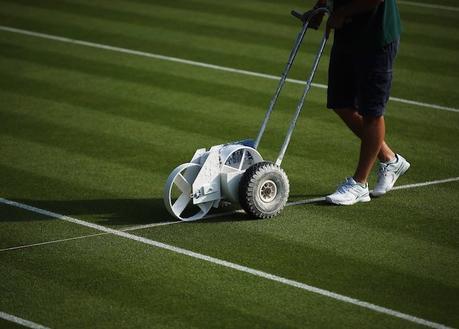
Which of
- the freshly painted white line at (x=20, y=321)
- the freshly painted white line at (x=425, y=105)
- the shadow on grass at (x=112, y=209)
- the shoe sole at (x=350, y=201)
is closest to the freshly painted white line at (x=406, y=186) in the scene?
the shoe sole at (x=350, y=201)

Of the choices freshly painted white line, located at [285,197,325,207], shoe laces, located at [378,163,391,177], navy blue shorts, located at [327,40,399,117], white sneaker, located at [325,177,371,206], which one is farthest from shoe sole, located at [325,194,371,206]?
navy blue shorts, located at [327,40,399,117]

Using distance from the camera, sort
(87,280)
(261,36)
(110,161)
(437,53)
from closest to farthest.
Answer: (87,280)
(110,161)
(437,53)
(261,36)

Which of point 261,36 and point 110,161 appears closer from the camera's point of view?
point 110,161

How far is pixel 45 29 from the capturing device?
46.2 feet

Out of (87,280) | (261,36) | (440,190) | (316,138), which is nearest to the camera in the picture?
(87,280)

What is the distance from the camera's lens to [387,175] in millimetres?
7703

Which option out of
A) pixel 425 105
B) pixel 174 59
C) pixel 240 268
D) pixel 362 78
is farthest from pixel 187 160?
pixel 174 59

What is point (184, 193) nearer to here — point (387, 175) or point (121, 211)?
point (121, 211)

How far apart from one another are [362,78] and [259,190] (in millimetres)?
1174

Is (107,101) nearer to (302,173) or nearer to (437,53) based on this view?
(302,173)

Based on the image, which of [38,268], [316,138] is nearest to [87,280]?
[38,268]

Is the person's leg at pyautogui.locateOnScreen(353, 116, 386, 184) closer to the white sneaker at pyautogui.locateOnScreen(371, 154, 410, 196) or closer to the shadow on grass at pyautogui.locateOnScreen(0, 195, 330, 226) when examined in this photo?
the white sneaker at pyautogui.locateOnScreen(371, 154, 410, 196)

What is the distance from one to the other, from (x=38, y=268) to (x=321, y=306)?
1.90 m

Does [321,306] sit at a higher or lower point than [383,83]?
lower
